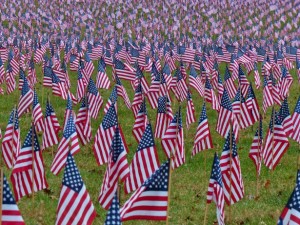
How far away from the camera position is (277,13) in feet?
188

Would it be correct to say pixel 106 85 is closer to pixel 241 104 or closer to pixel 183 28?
pixel 241 104

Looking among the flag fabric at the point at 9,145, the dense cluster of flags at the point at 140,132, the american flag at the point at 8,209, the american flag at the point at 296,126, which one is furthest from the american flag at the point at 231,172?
the american flag at the point at 296,126

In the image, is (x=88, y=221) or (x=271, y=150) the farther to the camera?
(x=271, y=150)

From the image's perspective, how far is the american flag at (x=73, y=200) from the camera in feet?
32.1

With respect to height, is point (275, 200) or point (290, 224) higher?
point (290, 224)

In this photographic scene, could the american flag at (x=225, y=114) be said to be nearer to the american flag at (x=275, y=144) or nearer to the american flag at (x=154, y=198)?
the american flag at (x=275, y=144)

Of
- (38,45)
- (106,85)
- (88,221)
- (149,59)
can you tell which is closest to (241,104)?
(106,85)

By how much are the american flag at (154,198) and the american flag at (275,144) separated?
6.50 m

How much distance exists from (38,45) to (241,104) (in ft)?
62.1

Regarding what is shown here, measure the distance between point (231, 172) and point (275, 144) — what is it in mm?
3515

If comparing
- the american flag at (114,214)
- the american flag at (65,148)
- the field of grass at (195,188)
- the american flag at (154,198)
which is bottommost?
the field of grass at (195,188)

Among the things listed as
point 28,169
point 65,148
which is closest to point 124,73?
point 65,148

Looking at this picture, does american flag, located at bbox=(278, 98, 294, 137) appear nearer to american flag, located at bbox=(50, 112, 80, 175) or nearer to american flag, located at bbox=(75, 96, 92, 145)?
american flag, located at bbox=(75, 96, 92, 145)

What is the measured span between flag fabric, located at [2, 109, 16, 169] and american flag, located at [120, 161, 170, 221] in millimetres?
5856
